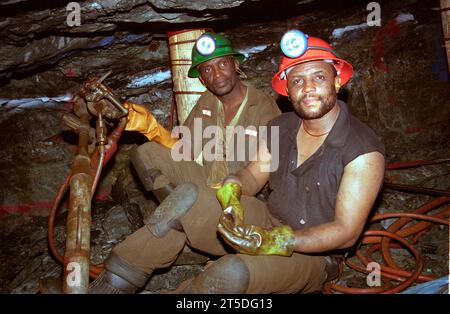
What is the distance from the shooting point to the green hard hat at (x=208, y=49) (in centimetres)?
344

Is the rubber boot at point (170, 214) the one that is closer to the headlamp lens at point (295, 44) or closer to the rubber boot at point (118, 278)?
the rubber boot at point (118, 278)

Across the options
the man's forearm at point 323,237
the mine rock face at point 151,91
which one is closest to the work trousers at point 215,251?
the man's forearm at point 323,237

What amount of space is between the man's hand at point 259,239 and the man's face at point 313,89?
820mm

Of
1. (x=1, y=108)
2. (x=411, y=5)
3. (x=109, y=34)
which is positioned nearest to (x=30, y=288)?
(x=1, y=108)

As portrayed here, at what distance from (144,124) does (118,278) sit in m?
1.37

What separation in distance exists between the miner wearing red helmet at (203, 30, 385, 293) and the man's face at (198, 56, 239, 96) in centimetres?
77

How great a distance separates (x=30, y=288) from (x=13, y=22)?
266 centimetres

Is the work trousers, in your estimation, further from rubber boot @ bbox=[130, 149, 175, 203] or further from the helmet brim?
the helmet brim

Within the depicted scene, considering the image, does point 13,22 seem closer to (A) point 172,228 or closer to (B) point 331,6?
(A) point 172,228

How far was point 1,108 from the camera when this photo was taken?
496cm

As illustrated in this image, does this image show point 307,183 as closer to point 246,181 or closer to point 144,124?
point 246,181

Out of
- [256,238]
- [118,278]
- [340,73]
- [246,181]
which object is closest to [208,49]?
[340,73]

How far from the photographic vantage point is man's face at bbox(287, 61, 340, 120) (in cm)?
248

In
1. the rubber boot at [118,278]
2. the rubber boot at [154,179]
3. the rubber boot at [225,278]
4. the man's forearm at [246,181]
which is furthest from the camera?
the rubber boot at [154,179]
